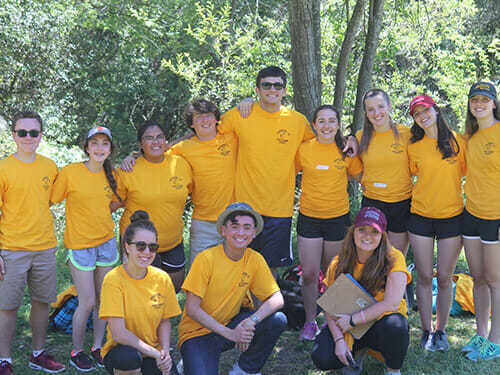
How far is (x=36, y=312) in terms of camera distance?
4.30 metres

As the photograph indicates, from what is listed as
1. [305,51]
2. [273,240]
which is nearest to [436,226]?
[273,240]

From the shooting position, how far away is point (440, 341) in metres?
4.52

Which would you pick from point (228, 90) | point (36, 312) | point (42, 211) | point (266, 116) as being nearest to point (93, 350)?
point (36, 312)

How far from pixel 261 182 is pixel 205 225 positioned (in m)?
0.66

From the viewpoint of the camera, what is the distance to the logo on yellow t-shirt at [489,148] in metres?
4.20

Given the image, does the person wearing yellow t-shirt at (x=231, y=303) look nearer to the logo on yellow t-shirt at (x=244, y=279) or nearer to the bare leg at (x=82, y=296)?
the logo on yellow t-shirt at (x=244, y=279)

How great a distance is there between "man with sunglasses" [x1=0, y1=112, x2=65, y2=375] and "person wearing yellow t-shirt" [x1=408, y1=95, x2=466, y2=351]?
10.4ft

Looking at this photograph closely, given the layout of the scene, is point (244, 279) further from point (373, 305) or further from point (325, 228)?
point (325, 228)

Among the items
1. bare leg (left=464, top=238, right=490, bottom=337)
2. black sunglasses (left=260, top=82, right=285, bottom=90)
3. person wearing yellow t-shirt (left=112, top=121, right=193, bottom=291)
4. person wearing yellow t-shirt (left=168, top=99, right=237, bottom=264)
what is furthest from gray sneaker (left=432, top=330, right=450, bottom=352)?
black sunglasses (left=260, top=82, right=285, bottom=90)

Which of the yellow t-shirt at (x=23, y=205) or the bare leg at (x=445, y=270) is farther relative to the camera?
the bare leg at (x=445, y=270)

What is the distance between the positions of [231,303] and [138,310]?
29.7 inches

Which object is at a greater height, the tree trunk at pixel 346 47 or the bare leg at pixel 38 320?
the tree trunk at pixel 346 47

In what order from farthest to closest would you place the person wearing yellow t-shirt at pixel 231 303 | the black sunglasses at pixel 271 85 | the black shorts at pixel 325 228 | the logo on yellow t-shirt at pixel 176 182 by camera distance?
the black shorts at pixel 325 228 < the black sunglasses at pixel 271 85 < the logo on yellow t-shirt at pixel 176 182 < the person wearing yellow t-shirt at pixel 231 303

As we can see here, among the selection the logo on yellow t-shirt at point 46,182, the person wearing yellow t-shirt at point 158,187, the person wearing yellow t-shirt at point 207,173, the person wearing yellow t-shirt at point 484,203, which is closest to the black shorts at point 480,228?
the person wearing yellow t-shirt at point 484,203
